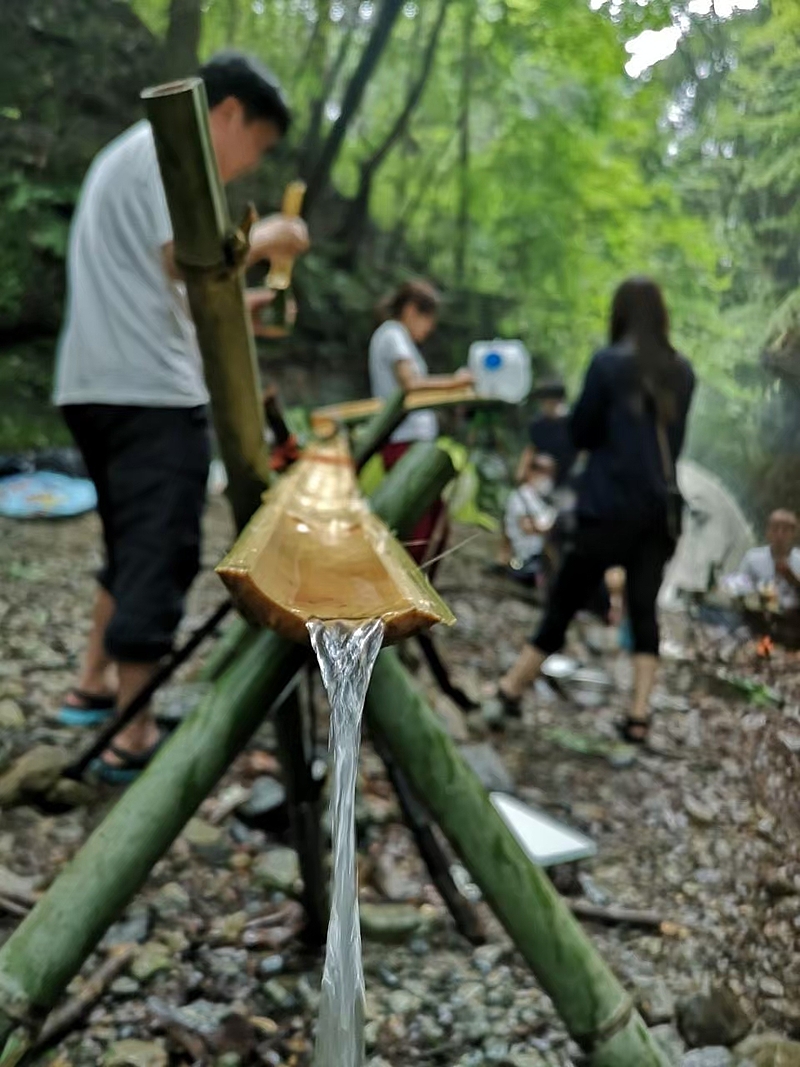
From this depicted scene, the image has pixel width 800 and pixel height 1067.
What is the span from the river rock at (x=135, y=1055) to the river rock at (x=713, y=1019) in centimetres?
86

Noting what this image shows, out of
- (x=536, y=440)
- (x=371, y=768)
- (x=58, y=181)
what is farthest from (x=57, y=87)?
(x=371, y=768)

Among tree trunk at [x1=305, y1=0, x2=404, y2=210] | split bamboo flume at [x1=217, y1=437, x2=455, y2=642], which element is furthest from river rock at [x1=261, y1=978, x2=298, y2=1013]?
tree trunk at [x1=305, y1=0, x2=404, y2=210]

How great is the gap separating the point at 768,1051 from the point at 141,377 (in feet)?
6.01

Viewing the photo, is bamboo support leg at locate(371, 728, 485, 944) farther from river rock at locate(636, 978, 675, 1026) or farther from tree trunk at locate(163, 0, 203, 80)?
tree trunk at locate(163, 0, 203, 80)

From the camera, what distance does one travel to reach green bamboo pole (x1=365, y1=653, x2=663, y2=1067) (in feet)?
3.49

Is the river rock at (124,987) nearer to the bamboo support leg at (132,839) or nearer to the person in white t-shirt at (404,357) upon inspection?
the bamboo support leg at (132,839)

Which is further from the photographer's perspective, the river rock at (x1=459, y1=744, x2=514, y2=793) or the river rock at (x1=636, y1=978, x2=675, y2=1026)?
the river rock at (x1=459, y1=744, x2=514, y2=793)

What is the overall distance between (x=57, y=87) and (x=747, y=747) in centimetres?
546

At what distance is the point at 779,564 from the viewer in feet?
4.20

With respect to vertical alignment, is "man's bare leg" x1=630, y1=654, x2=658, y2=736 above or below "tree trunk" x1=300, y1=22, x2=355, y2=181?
below

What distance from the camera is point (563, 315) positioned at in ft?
21.6

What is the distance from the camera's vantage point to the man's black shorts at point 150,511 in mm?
2016

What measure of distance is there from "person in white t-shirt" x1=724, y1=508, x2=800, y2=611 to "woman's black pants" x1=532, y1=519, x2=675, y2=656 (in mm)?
966

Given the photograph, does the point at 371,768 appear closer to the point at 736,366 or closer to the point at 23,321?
the point at 736,366
